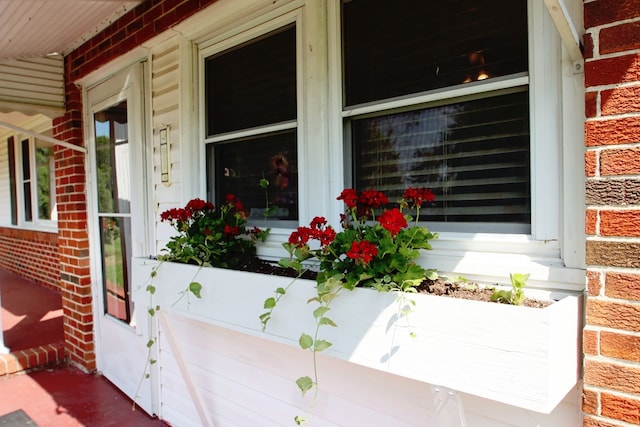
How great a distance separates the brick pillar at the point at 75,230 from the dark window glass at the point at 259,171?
68.2 inches

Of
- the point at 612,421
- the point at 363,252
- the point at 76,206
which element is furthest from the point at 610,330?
the point at 76,206

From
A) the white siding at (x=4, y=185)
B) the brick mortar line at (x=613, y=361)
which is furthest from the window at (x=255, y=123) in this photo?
the white siding at (x=4, y=185)

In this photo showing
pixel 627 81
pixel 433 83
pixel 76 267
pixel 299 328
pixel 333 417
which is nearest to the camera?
pixel 627 81

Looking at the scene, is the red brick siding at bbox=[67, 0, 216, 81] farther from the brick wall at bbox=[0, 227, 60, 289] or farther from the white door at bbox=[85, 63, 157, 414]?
the brick wall at bbox=[0, 227, 60, 289]

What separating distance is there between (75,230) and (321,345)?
10.2ft

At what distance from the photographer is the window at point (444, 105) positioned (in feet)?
4.81

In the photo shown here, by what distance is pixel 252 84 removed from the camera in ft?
7.79

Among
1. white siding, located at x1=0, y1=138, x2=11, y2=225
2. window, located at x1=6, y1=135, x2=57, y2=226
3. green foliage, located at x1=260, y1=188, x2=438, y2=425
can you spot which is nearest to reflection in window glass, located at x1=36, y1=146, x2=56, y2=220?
window, located at x1=6, y1=135, x2=57, y2=226

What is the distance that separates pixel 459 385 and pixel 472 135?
0.87 m

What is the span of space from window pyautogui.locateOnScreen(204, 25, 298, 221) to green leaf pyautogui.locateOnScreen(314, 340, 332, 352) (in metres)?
0.88

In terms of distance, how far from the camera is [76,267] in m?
3.68

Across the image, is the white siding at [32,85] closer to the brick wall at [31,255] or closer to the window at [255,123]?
the window at [255,123]

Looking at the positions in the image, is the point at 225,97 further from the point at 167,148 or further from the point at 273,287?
the point at 273,287

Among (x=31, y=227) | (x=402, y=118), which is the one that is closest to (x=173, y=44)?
(x=402, y=118)
